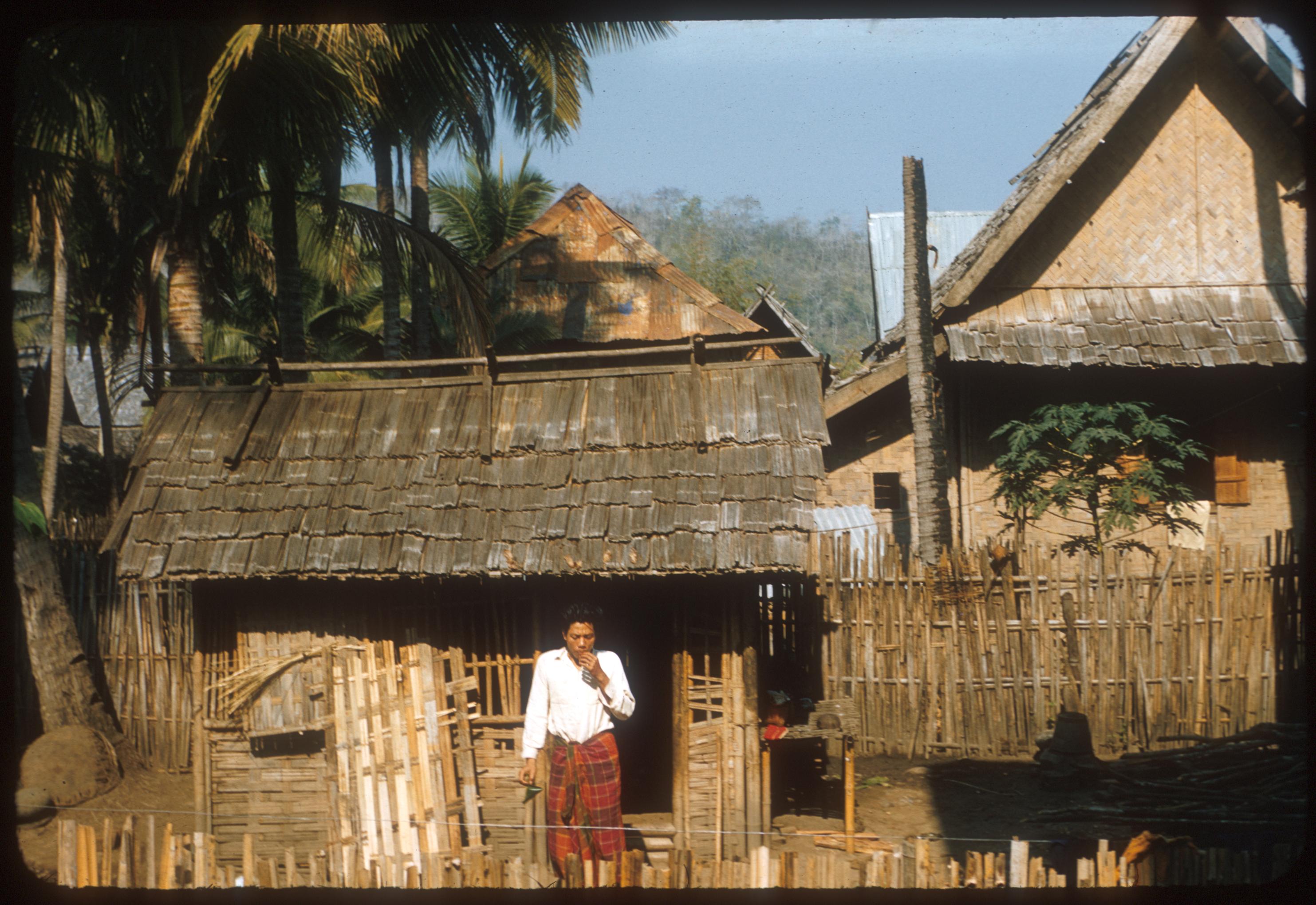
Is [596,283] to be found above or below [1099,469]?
above

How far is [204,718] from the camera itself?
684cm

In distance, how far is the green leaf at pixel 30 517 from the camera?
8625 millimetres

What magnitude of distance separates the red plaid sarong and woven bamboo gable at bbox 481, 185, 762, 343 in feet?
32.6

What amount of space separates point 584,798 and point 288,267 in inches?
293

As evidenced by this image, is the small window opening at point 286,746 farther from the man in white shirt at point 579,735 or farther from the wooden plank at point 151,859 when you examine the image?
the man in white shirt at point 579,735

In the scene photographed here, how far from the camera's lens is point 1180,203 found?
468 inches

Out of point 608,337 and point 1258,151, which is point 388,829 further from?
point 1258,151

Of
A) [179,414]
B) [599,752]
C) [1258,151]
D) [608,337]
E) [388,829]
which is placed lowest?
[388,829]

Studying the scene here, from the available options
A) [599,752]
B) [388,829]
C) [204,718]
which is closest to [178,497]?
[204,718]

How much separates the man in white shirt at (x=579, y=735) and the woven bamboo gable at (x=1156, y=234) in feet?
23.8

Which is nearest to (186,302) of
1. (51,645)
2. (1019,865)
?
(51,645)

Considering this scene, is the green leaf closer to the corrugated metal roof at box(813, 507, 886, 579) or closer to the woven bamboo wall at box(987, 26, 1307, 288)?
the corrugated metal roof at box(813, 507, 886, 579)

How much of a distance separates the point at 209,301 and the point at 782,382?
36.9 ft

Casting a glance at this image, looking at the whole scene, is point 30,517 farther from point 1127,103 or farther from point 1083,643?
point 1127,103
